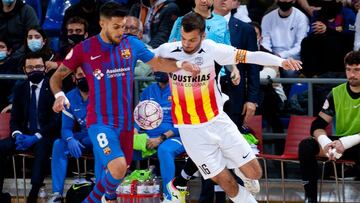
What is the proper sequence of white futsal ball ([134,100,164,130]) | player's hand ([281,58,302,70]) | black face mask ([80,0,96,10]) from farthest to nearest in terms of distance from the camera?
black face mask ([80,0,96,10]) → white futsal ball ([134,100,164,130]) → player's hand ([281,58,302,70])

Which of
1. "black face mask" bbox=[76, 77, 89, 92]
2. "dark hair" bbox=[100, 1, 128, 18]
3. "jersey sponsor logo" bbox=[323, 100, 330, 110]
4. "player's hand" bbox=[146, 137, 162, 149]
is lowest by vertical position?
"player's hand" bbox=[146, 137, 162, 149]

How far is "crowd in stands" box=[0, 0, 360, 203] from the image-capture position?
42.8 feet

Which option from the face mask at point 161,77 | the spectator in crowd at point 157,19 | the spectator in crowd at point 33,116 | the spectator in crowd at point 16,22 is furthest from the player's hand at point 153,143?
the spectator in crowd at point 16,22

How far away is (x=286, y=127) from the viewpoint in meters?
14.2

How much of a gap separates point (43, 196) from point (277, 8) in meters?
4.27

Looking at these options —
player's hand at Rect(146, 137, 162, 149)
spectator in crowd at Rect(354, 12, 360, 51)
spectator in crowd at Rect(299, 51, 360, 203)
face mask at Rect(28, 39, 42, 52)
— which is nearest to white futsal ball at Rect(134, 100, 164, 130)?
player's hand at Rect(146, 137, 162, 149)

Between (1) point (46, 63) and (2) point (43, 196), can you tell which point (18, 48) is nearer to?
(1) point (46, 63)

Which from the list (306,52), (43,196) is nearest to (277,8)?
(306,52)

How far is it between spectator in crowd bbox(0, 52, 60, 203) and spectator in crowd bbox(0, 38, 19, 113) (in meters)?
0.62

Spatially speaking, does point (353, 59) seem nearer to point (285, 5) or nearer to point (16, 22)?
point (285, 5)

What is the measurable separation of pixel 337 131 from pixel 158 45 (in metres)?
2.90

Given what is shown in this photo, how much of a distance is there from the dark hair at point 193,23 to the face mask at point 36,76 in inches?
107

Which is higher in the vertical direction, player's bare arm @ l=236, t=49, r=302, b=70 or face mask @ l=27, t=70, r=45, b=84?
player's bare arm @ l=236, t=49, r=302, b=70

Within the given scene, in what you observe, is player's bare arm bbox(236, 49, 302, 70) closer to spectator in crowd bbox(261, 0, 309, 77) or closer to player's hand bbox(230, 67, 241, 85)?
player's hand bbox(230, 67, 241, 85)
